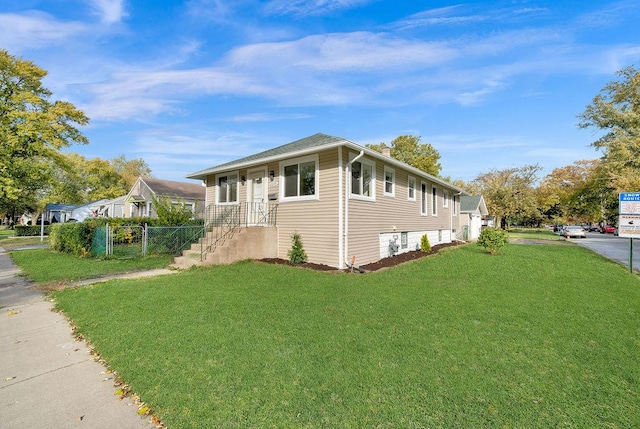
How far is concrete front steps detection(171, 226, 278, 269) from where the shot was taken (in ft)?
29.7

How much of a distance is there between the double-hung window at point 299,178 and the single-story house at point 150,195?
15.7 metres

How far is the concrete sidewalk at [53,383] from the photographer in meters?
2.35

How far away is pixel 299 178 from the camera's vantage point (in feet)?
32.5

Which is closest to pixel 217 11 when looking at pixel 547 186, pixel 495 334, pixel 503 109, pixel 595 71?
pixel 495 334

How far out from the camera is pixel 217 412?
2338mm

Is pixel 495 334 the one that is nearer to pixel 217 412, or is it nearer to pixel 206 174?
pixel 217 412

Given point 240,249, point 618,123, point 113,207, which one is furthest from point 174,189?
point 618,123

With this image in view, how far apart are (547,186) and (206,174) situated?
52775mm

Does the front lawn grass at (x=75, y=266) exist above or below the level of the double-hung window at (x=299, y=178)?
below

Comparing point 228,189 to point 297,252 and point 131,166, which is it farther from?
point 131,166

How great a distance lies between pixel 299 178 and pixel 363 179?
218cm

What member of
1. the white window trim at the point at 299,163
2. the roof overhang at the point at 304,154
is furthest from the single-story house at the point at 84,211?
the white window trim at the point at 299,163

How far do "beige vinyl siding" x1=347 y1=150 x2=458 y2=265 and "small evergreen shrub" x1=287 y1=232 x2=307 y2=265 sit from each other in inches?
63.1

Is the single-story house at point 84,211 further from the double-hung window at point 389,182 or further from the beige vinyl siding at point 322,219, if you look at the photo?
the double-hung window at point 389,182
